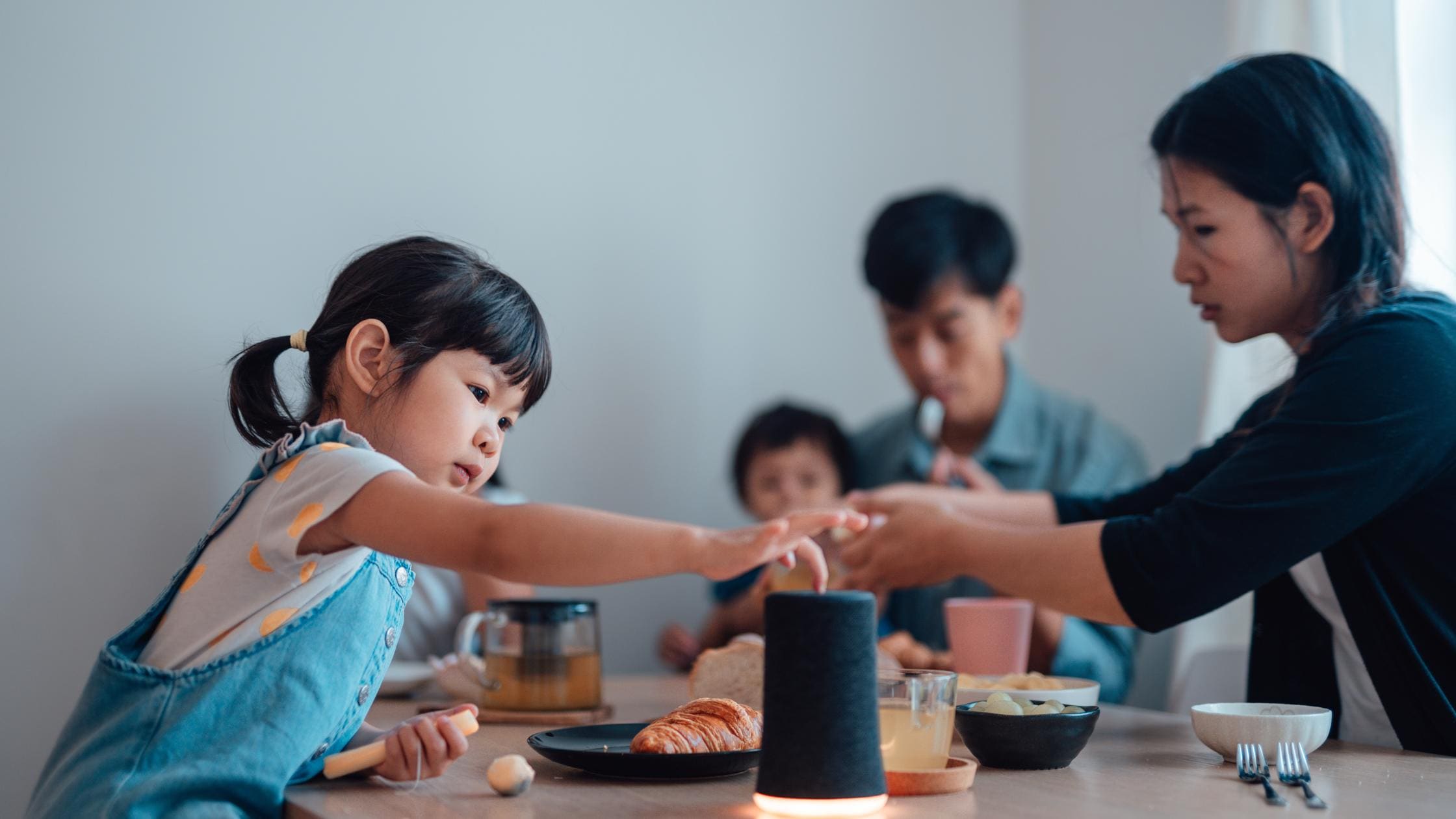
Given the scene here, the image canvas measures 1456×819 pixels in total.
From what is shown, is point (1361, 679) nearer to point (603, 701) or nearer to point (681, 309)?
point (603, 701)

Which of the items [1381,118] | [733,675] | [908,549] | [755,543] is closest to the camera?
[755,543]

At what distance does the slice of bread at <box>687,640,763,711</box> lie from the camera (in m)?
1.18

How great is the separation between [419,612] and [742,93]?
3.41 ft

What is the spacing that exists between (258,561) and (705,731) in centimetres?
35

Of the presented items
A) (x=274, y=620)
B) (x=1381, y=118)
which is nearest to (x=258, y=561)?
(x=274, y=620)

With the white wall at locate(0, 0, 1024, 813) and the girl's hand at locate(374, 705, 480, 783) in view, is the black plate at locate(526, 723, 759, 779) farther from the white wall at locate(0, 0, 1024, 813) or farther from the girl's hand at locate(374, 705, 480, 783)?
the white wall at locate(0, 0, 1024, 813)

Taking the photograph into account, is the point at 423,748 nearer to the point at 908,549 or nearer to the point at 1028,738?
the point at 1028,738

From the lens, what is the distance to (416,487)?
31.7 inches

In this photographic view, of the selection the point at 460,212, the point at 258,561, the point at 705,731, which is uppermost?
the point at 460,212

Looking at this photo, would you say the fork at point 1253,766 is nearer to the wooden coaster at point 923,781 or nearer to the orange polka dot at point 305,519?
the wooden coaster at point 923,781

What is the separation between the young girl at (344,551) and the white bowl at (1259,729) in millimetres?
400

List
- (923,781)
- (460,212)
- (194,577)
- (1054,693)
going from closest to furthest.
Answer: (923,781), (194,577), (1054,693), (460,212)

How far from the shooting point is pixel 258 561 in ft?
2.85

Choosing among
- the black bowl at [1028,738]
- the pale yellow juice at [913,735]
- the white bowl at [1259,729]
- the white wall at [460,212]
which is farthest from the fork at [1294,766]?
the white wall at [460,212]
